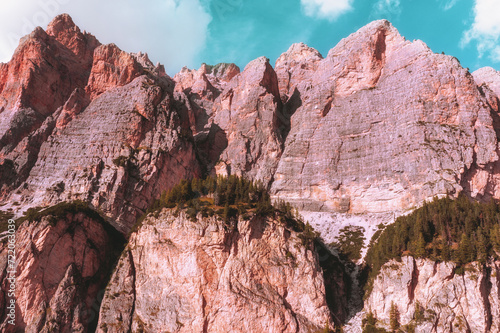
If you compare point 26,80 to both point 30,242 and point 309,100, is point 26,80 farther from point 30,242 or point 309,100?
point 309,100

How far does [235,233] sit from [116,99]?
61319mm

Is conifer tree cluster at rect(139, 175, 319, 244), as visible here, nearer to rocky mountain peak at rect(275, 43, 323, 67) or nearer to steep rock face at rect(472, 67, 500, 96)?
rocky mountain peak at rect(275, 43, 323, 67)

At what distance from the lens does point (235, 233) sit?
63.6 m

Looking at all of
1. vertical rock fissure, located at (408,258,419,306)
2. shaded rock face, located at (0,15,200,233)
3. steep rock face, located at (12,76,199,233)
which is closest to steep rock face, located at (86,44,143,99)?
shaded rock face, located at (0,15,200,233)

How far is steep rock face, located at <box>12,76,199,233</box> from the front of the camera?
8481 centimetres

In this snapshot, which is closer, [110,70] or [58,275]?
[58,275]

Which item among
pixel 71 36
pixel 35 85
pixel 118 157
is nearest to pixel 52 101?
pixel 35 85

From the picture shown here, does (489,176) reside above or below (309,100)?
below

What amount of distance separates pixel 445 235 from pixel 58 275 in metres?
62.6

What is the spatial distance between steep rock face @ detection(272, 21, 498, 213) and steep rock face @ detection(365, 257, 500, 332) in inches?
967

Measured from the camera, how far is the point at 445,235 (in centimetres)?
6406

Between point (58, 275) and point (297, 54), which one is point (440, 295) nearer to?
point (58, 275)

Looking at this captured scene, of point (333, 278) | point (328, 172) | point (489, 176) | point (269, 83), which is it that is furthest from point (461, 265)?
point (269, 83)

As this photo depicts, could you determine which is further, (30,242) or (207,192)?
(207,192)
